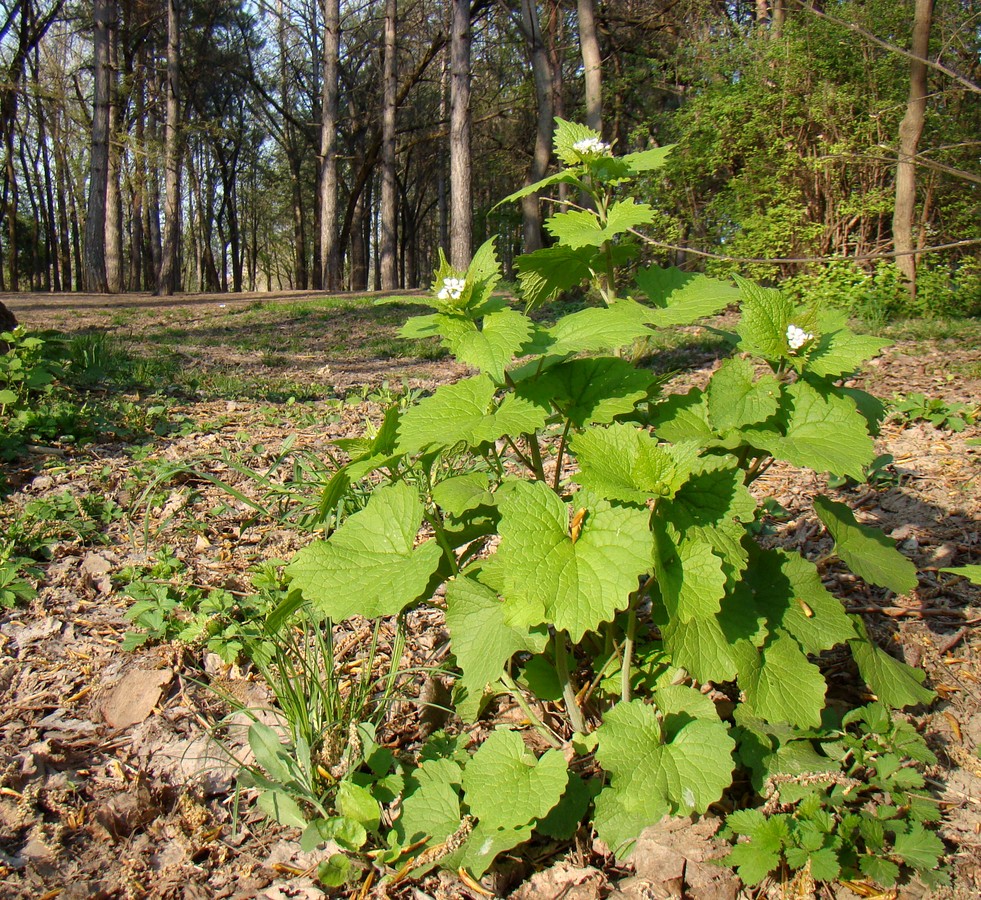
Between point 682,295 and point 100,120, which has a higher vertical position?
point 100,120

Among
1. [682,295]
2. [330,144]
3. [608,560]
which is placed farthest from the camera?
[330,144]

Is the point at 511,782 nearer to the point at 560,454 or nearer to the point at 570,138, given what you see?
the point at 560,454

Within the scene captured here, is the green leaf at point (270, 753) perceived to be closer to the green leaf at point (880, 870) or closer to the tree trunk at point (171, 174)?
the green leaf at point (880, 870)

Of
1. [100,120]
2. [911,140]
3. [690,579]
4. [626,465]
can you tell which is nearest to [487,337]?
[626,465]

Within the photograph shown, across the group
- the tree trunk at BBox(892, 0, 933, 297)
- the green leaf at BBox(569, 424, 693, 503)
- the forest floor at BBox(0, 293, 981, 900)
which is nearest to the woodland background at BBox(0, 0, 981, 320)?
the tree trunk at BBox(892, 0, 933, 297)

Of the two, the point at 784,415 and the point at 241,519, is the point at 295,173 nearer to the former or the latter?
the point at 241,519

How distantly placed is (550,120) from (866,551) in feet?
42.8

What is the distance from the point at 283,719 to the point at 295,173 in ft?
92.7

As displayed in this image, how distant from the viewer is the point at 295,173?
2702 centimetres

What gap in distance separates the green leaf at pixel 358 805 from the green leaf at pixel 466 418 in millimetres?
823

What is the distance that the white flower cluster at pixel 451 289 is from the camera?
1.39 metres

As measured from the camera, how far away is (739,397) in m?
1.47

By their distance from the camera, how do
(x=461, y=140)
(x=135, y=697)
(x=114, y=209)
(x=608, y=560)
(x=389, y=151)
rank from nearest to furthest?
(x=608, y=560) → (x=135, y=697) → (x=461, y=140) → (x=389, y=151) → (x=114, y=209)

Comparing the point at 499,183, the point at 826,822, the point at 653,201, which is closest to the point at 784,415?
the point at 826,822
